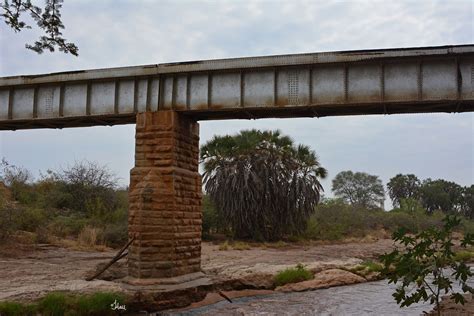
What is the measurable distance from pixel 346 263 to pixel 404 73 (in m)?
10.6

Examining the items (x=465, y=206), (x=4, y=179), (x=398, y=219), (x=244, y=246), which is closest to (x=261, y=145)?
(x=244, y=246)

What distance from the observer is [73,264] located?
17344 mm

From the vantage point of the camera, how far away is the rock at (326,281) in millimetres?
15621

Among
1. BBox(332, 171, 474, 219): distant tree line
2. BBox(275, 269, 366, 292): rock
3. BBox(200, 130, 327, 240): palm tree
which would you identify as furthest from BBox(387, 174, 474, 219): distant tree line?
BBox(275, 269, 366, 292): rock

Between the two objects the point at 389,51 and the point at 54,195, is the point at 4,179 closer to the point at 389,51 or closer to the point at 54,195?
the point at 54,195

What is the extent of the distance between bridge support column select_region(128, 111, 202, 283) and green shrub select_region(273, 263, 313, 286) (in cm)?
286

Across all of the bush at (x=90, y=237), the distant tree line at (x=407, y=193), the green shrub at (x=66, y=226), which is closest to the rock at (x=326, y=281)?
the bush at (x=90, y=237)

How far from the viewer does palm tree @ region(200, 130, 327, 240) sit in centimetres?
2995

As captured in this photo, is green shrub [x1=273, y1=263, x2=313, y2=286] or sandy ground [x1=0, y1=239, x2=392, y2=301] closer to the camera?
sandy ground [x1=0, y1=239, x2=392, y2=301]

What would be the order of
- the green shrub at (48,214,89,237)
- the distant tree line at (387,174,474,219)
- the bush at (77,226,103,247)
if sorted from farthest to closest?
the distant tree line at (387,174,474,219)
the green shrub at (48,214,89,237)
the bush at (77,226,103,247)

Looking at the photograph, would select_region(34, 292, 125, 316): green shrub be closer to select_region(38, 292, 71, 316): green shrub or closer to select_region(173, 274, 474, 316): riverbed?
select_region(38, 292, 71, 316): green shrub

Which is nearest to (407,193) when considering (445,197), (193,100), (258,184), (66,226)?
(445,197)

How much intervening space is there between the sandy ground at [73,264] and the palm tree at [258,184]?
2.91 meters

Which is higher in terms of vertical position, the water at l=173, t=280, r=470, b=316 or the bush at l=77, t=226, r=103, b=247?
the bush at l=77, t=226, r=103, b=247
